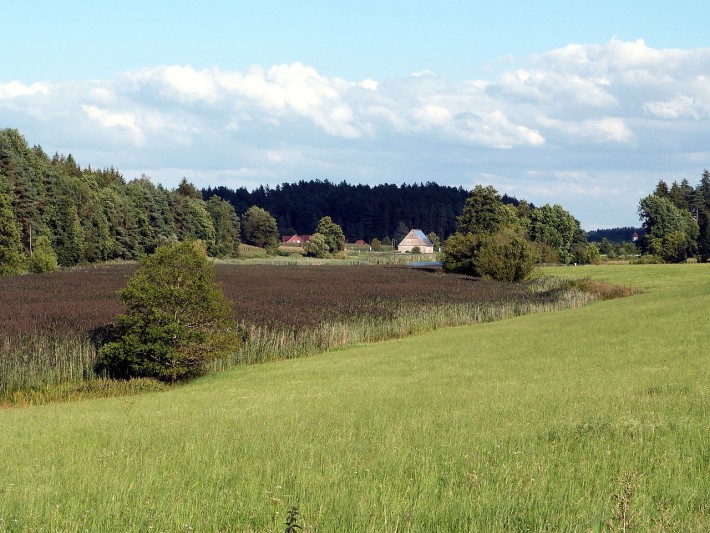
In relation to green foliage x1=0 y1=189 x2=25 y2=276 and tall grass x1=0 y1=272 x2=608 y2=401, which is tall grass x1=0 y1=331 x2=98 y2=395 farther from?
green foliage x1=0 y1=189 x2=25 y2=276

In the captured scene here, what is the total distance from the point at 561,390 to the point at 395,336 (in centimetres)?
2503

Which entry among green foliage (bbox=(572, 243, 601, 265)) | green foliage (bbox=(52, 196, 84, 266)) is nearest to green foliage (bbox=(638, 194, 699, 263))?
green foliage (bbox=(572, 243, 601, 265))

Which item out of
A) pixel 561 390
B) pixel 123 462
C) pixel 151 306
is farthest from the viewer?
pixel 151 306

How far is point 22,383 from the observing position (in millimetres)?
27469

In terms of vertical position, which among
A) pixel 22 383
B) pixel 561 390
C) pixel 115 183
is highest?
pixel 115 183

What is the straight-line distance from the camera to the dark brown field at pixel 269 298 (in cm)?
3847

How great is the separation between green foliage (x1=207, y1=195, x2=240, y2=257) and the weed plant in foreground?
306ft

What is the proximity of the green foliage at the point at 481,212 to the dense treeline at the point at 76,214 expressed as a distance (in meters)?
46.1

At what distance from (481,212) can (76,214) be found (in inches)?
2282

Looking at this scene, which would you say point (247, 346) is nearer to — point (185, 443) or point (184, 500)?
point (185, 443)

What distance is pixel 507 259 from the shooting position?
267 ft

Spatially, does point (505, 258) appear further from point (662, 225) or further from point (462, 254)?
point (662, 225)

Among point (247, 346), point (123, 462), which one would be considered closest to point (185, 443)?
point (123, 462)

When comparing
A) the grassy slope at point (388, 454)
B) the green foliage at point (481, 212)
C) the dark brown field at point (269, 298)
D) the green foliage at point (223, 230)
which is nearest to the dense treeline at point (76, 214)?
the green foliage at point (223, 230)
